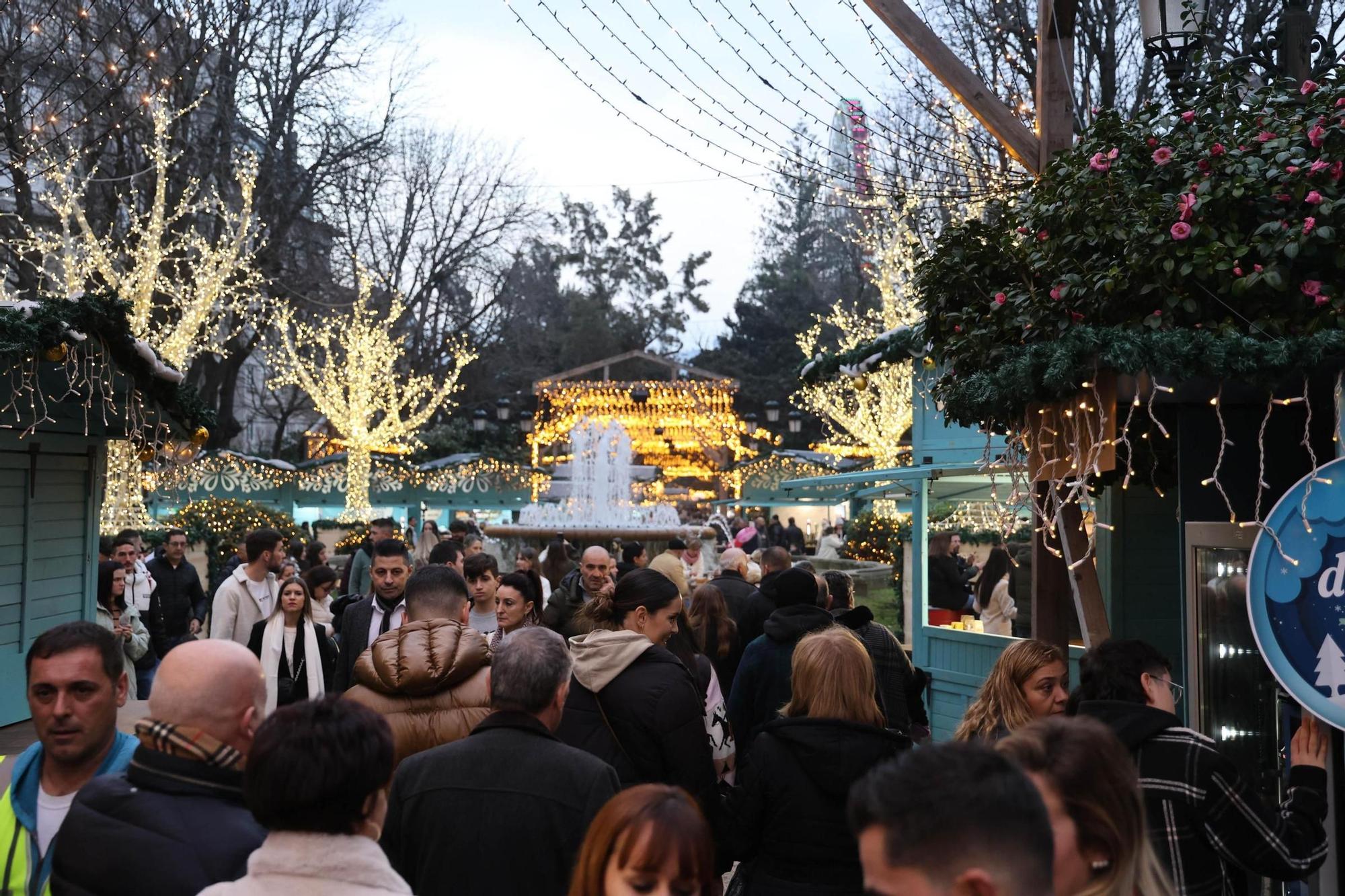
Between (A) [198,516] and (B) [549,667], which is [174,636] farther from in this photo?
(A) [198,516]

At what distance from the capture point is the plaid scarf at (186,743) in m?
2.94

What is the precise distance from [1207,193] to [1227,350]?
733mm

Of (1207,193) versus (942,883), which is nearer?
(942,883)

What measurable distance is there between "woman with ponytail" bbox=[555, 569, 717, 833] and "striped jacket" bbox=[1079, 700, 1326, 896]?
151 centimetres

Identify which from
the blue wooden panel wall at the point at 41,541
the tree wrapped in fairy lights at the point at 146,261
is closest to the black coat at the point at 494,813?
the blue wooden panel wall at the point at 41,541

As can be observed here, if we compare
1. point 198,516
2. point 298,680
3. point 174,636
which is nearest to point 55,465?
point 174,636

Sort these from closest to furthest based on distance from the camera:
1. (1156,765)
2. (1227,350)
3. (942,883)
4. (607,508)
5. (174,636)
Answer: (942,883)
(1156,765)
(1227,350)
(174,636)
(607,508)

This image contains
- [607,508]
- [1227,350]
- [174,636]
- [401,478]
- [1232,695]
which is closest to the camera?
[1227,350]

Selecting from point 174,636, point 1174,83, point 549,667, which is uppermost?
point 1174,83

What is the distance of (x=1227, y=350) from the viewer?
5.24m

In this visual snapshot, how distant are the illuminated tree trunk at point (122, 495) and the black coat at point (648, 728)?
14566mm

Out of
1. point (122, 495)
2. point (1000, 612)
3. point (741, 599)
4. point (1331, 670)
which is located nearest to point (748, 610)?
point (741, 599)

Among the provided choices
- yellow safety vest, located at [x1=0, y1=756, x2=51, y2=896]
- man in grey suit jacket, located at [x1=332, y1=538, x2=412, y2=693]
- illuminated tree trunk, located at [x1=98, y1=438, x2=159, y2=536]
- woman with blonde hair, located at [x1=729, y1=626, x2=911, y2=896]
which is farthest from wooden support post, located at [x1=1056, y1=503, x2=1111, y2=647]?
illuminated tree trunk, located at [x1=98, y1=438, x2=159, y2=536]

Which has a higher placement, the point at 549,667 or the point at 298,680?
the point at 549,667
